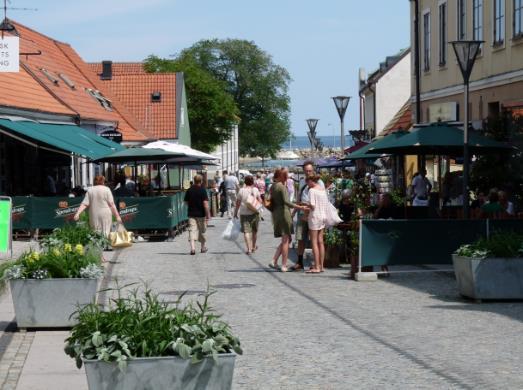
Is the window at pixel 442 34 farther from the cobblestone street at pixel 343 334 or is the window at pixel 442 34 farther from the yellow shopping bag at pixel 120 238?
the cobblestone street at pixel 343 334

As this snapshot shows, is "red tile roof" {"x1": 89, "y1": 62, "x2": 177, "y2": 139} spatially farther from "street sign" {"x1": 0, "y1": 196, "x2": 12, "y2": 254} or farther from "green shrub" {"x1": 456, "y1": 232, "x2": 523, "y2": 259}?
"green shrub" {"x1": 456, "y1": 232, "x2": 523, "y2": 259}

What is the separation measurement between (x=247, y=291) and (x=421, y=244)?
3.16 m

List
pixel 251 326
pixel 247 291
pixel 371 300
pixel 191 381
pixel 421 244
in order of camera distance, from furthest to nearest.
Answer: pixel 421 244 < pixel 247 291 < pixel 371 300 < pixel 251 326 < pixel 191 381

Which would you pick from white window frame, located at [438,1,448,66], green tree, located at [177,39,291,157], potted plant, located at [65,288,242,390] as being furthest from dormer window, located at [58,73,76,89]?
green tree, located at [177,39,291,157]

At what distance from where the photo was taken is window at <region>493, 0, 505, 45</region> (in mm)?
30156

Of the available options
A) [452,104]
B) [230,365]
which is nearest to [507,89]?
[452,104]

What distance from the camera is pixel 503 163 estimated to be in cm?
2436

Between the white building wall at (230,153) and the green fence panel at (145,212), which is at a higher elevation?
the white building wall at (230,153)

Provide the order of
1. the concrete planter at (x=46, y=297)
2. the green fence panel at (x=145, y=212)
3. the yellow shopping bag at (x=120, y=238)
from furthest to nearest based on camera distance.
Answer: the green fence panel at (x=145, y=212) → the yellow shopping bag at (x=120, y=238) → the concrete planter at (x=46, y=297)

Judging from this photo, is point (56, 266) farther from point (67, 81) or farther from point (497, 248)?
point (67, 81)

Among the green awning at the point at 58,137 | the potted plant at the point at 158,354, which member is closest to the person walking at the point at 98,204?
the green awning at the point at 58,137

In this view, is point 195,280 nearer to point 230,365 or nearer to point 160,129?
point 230,365

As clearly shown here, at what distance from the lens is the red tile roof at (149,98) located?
3123 inches

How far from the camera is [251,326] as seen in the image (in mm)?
13727
